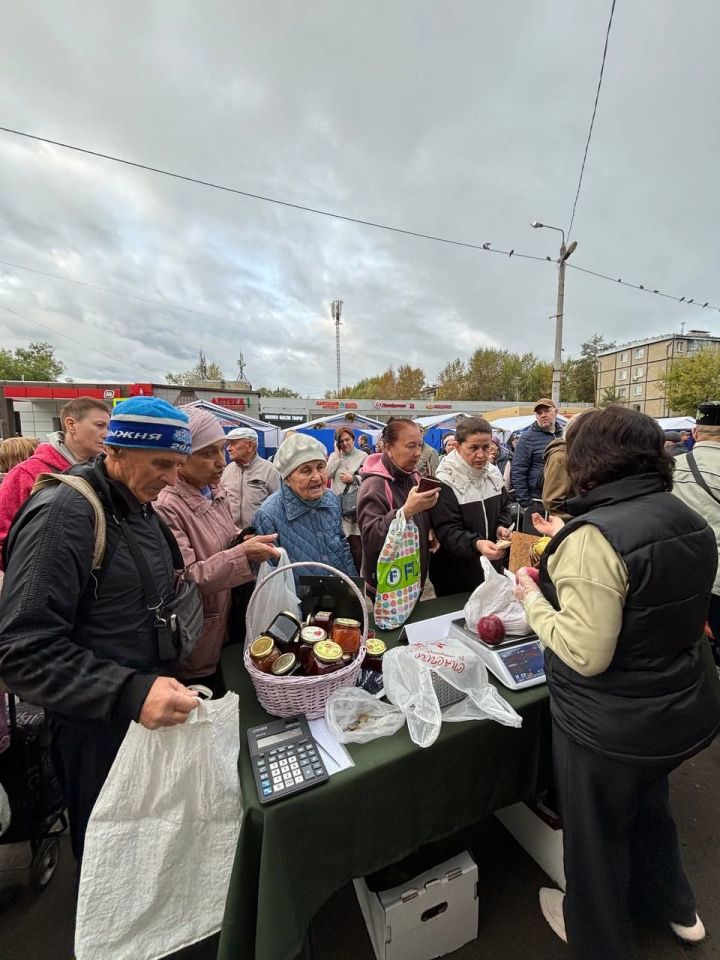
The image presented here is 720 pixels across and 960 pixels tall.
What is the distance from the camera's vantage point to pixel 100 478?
3.79 ft

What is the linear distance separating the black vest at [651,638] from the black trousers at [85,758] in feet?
4.45

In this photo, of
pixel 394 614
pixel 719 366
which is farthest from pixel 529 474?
pixel 719 366

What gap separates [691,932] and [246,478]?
352cm

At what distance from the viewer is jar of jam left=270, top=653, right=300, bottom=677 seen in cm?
121

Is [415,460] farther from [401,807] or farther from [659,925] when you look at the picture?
[659,925]

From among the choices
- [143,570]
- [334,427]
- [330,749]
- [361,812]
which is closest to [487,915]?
[361,812]

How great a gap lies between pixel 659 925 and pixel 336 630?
1.57 metres

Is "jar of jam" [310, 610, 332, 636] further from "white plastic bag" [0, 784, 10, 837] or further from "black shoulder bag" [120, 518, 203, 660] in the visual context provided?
"white plastic bag" [0, 784, 10, 837]

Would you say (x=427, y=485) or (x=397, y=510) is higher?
(x=427, y=485)

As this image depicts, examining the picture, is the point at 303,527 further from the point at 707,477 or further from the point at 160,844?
the point at 707,477

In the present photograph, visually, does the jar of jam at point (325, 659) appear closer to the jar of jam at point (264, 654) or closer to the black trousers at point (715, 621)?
the jar of jam at point (264, 654)

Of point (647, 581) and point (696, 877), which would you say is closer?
point (647, 581)

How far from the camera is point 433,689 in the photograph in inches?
50.1

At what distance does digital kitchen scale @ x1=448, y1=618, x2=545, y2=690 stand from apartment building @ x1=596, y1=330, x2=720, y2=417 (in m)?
50.5
